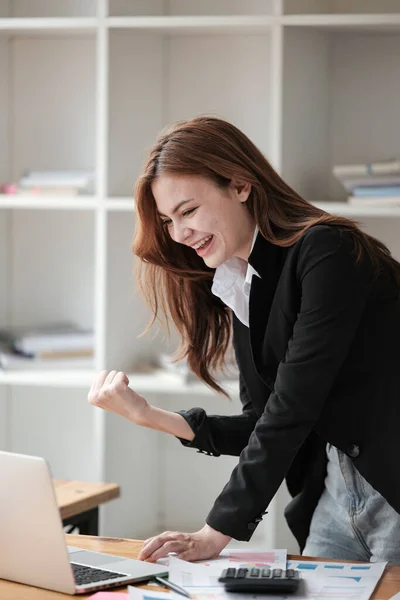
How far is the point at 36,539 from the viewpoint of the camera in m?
1.51

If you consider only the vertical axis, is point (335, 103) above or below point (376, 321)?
above

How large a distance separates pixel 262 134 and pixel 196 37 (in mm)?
411

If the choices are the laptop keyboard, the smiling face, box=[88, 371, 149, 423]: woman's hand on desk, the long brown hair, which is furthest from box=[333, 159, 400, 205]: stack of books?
the laptop keyboard

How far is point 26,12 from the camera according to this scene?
3.42 meters

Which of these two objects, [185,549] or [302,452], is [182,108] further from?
[185,549]

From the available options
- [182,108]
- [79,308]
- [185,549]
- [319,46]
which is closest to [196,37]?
[182,108]

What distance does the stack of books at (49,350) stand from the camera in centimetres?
321

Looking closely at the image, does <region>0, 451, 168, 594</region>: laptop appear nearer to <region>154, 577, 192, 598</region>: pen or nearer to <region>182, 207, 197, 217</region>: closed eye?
<region>154, 577, 192, 598</region>: pen

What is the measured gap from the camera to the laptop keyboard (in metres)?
1.56

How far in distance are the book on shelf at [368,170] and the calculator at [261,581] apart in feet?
5.40

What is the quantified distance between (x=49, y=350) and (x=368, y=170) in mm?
1211

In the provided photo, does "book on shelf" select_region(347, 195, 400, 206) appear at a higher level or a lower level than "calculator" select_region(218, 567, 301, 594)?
higher

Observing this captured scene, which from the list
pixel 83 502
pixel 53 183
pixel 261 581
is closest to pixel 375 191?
pixel 53 183

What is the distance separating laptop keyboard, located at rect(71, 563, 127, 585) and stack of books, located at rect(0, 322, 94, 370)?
1.62 meters
